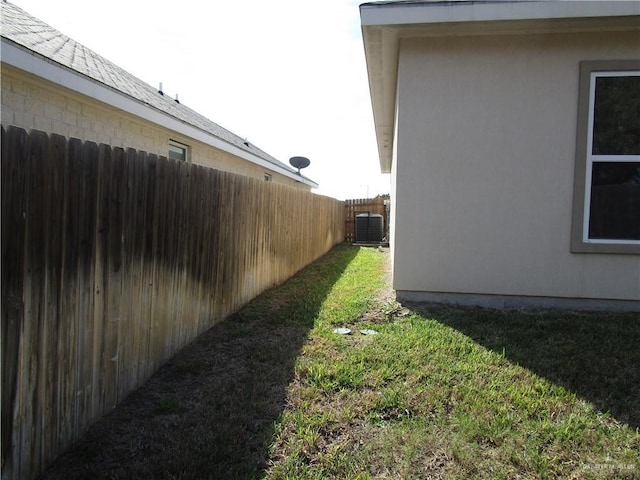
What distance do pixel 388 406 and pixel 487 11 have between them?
4.37 meters

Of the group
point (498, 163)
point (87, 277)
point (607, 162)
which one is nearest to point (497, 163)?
point (498, 163)

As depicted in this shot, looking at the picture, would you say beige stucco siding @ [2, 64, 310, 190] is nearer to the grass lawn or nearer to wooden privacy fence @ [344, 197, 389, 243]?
the grass lawn

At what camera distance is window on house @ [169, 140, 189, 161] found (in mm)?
8125

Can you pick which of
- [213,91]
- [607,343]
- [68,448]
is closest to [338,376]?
[68,448]

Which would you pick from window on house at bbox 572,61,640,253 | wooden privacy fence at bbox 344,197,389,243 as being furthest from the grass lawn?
wooden privacy fence at bbox 344,197,389,243

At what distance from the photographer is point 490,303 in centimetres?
532

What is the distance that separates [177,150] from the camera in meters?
8.40

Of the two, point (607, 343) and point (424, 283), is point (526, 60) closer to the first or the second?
point (424, 283)

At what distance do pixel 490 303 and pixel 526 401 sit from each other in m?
2.53

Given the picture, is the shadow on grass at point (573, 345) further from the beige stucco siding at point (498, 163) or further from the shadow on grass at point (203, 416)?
the shadow on grass at point (203, 416)

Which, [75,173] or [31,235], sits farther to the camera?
[75,173]

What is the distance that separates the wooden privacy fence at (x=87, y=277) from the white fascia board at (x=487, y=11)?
2.76 m

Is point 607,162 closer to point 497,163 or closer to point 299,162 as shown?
point 497,163

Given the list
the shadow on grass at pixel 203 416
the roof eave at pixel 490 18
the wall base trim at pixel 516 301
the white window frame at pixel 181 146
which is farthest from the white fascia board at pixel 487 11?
the white window frame at pixel 181 146
